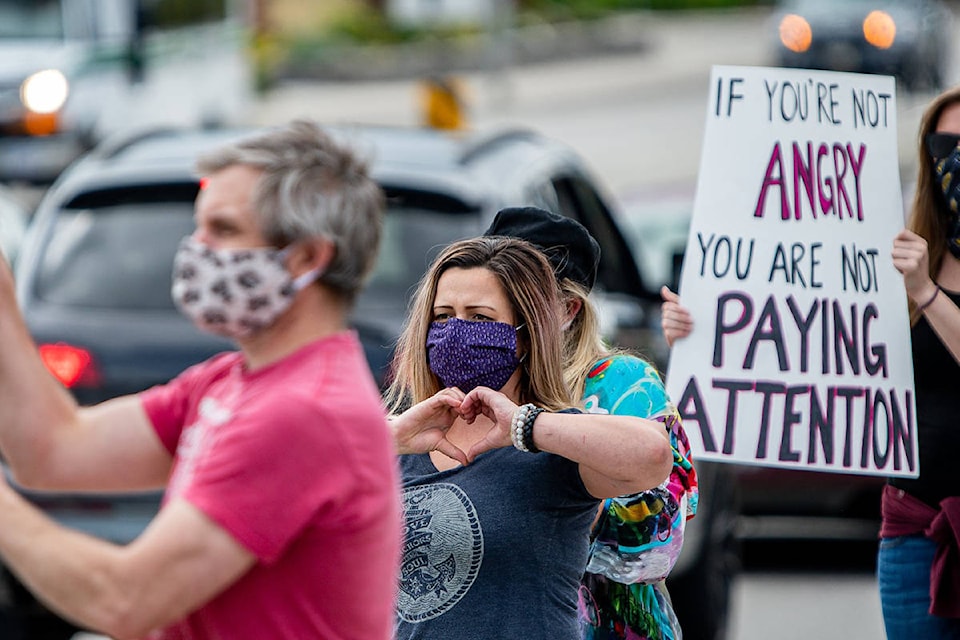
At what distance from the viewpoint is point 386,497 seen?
243 cm

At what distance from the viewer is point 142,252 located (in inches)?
243

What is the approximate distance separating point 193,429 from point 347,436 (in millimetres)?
275

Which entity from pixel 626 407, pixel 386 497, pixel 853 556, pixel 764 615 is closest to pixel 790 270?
pixel 626 407

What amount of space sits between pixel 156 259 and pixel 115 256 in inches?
7.0

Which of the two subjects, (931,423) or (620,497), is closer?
(620,497)

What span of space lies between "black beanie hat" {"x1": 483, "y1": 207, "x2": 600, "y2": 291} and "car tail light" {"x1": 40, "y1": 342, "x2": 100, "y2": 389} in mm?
2711

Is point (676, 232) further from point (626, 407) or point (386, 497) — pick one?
point (386, 497)

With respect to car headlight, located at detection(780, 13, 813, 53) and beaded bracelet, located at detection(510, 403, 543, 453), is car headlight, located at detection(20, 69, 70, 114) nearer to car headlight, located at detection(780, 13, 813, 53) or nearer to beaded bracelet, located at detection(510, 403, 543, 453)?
beaded bracelet, located at detection(510, 403, 543, 453)

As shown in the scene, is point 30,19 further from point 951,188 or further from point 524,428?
point 524,428

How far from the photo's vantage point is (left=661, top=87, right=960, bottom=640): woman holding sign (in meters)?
3.98

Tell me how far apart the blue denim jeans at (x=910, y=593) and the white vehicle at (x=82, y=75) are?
9.52m

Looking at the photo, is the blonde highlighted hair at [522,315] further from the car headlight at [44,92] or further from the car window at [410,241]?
the car headlight at [44,92]

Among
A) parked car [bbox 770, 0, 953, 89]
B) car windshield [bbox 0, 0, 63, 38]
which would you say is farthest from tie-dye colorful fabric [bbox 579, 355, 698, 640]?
parked car [bbox 770, 0, 953, 89]

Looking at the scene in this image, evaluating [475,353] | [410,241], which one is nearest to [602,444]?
[475,353]
